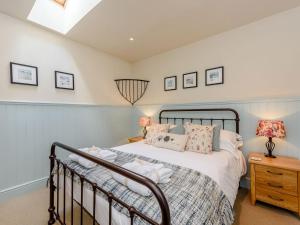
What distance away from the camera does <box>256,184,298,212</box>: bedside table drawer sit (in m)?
1.81

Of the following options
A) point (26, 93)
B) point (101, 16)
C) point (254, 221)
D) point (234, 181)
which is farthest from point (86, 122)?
point (254, 221)

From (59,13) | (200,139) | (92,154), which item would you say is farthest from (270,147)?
(59,13)

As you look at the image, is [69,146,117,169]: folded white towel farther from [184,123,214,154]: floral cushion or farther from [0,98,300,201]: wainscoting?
[0,98,300,201]: wainscoting

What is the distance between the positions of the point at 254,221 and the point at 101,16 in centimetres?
317

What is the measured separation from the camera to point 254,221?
1.78 meters

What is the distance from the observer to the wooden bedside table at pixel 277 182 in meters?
1.80

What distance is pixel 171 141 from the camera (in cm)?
238

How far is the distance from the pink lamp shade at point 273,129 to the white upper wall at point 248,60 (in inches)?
17.5

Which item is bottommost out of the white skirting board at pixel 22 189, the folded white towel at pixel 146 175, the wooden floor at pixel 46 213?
the wooden floor at pixel 46 213

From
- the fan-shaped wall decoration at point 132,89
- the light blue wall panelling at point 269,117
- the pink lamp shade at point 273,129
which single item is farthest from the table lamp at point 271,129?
the fan-shaped wall decoration at point 132,89

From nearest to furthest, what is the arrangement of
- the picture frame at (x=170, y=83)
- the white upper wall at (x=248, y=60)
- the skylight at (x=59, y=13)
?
1. the white upper wall at (x=248, y=60)
2. the skylight at (x=59, y=13)
3. the picture frame at (x=170, y=83)

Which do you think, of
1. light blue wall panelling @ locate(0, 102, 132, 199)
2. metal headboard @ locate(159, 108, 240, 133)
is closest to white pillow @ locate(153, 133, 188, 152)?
metal headboard @ locate(159, 108, 240, 133)

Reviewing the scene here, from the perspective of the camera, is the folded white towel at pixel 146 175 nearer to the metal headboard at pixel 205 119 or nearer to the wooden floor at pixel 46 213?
the wooden floor at pixel 46 213

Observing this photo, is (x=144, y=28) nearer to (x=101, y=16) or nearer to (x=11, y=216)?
(x=101, y=16)
